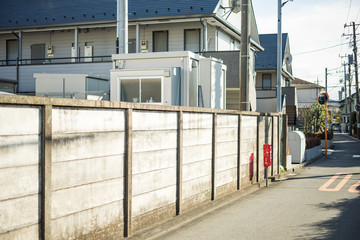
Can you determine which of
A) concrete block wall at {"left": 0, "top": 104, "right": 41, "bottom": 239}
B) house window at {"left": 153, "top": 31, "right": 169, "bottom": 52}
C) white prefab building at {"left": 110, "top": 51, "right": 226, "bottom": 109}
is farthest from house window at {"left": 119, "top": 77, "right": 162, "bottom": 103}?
house window at {"left": 153, "top": 31, "right": 169, "bottom": 52}

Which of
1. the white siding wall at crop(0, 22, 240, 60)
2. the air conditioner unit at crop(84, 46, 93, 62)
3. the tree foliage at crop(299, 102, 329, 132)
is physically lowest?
the tree foliage at crop(299, 102, 329, 132)

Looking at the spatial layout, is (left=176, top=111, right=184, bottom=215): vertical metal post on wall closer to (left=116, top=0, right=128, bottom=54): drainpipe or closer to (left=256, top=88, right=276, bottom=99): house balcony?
(left=116, top=0, right=128, bottom=54): drainpipe

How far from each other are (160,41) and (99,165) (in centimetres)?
1975

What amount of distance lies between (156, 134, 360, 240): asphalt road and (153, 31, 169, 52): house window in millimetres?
13327

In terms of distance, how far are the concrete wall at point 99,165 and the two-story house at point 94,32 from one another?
12146 mm

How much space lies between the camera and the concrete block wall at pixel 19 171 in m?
4.46

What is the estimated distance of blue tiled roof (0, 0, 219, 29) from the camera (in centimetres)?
2305

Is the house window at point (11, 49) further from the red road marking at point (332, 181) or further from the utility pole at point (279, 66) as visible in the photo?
the red road marking at point (332, 181)

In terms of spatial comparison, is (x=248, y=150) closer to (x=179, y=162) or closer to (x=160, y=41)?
(x=179, y=162)

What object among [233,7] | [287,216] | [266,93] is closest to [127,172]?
[287,216]

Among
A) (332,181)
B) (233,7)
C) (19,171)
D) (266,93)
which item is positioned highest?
(233,7)

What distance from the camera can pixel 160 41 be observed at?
25125 millimetres

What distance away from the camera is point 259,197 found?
11617 mm

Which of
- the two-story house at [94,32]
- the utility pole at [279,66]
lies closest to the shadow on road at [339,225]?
the utility pole at [279,66]
